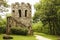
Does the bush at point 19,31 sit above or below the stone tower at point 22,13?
below

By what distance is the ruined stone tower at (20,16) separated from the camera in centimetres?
2002

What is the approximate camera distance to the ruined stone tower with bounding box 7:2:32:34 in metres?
20.0

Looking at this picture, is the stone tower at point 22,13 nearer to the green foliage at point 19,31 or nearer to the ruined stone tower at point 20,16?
the ruined stone tower at point 20,16

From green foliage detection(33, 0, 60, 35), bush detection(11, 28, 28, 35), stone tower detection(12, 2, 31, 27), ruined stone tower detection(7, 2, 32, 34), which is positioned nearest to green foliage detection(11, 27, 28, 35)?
bush detection(11, 28, 28, 35)

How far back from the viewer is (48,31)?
20.3 m

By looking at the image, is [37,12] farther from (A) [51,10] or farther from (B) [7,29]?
(B) [7,29]

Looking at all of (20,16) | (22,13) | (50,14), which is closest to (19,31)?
(20,16)

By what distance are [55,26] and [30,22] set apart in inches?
102

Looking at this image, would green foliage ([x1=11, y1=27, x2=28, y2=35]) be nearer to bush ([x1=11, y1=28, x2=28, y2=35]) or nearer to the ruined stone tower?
bush ([x1=11, y1=28, x2=28, y2=35])

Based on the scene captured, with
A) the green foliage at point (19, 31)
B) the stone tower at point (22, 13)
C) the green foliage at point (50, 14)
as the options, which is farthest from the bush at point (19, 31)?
the green foliage at point (50, 14)

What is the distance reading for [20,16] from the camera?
67.1ft

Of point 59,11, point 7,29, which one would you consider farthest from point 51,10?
point 7,29

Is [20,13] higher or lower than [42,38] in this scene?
higher

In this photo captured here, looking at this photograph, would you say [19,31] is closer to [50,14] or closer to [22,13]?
[22,13]
